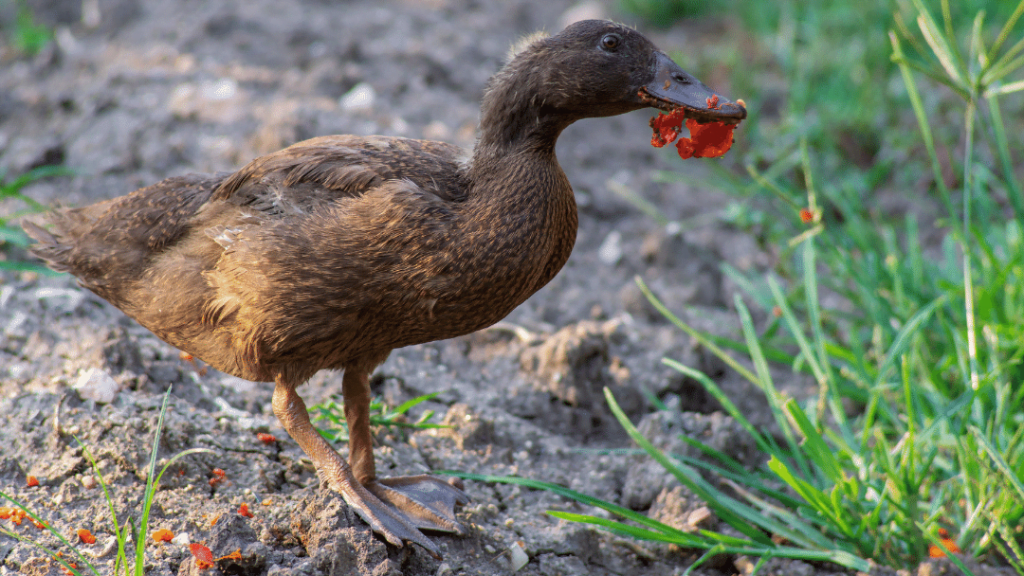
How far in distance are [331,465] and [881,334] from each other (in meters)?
2.20

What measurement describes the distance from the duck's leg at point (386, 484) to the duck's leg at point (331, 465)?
0.26ft

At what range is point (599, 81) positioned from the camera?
7.39 feet

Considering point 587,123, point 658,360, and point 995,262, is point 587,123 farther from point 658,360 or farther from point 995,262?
point 995,262

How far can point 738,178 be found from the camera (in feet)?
16.7

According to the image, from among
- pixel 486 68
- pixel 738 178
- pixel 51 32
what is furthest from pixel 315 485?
pixel 51 32

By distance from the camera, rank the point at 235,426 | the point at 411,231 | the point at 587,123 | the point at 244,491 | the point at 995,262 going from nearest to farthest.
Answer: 1. the point at 411,231
2. the point at 244,491
3. the point at 235,426
4. the point at 995,262
5. the point at 587,123

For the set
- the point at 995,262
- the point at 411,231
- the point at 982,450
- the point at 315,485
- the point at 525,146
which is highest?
the point at 525,146

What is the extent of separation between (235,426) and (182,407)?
0.61ft

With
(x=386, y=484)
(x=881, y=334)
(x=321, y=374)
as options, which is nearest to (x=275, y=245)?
(x=386, y=484)

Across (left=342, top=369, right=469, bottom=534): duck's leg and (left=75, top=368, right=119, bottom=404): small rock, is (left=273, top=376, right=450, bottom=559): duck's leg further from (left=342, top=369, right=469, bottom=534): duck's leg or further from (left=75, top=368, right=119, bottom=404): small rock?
(left=75, top=368, right=119, bottom=404): small rock

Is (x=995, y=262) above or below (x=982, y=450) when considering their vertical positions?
above

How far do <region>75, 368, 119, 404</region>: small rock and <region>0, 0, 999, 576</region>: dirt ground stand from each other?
0.09 feet

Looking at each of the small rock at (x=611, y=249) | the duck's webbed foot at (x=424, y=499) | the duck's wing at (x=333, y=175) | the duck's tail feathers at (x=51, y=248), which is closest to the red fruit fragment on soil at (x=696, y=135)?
the duck's wing at (x=333, y=175)

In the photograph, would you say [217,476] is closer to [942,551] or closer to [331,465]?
[331,465]
